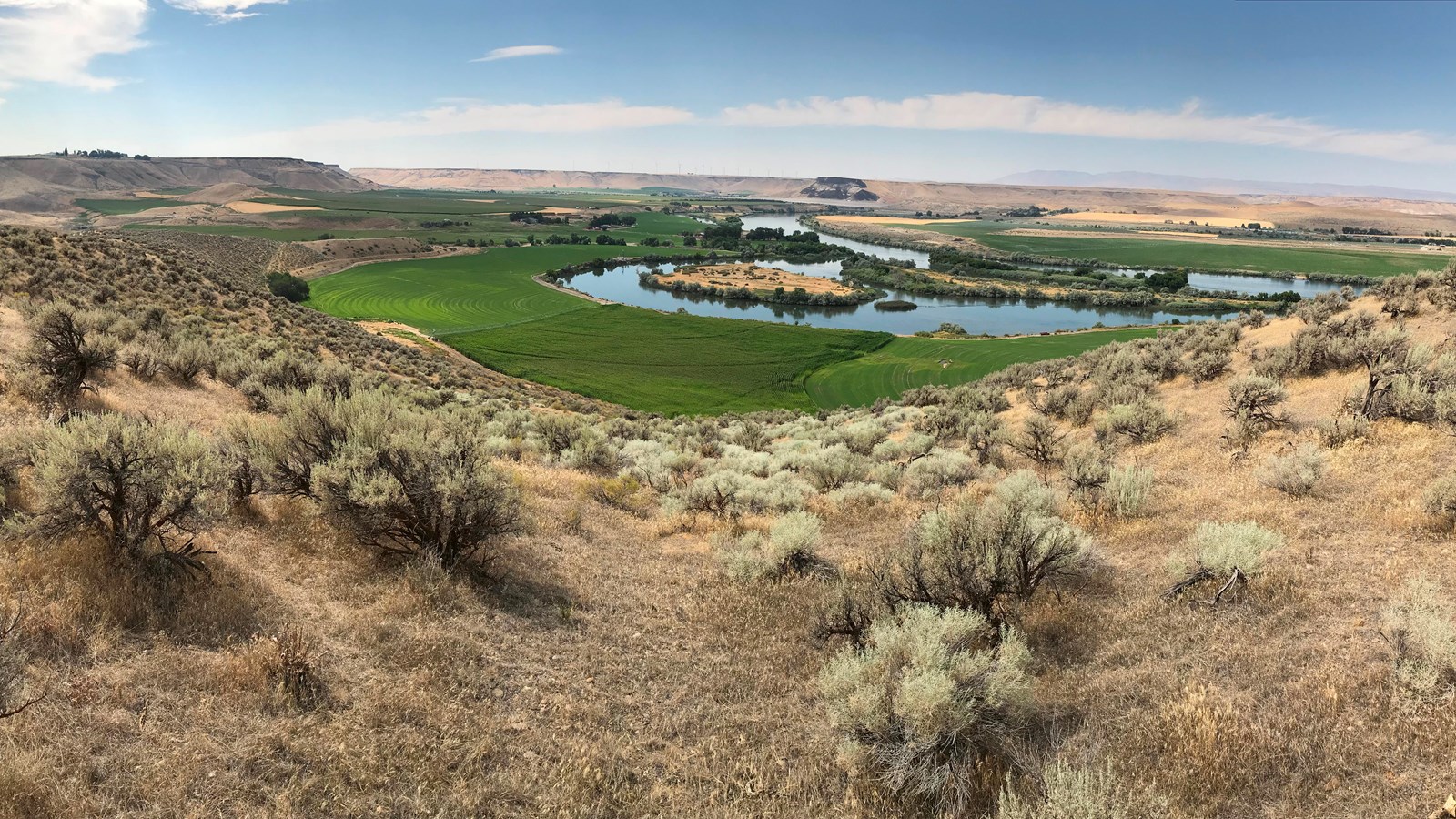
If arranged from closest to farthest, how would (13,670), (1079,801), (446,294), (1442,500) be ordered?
(1079,801)
(13,670)
(1442,500)
(446,294)

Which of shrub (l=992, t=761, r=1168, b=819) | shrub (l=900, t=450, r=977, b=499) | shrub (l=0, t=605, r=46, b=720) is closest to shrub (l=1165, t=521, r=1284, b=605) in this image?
shrub (l=992, t=761, r=1168, b=819)

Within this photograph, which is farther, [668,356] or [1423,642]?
[668,356]

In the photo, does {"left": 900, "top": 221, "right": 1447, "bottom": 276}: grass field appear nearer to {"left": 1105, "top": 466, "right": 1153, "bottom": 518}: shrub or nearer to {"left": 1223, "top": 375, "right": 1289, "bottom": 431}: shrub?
{"left": 1223, "top": 375, "right": 1289, "bottom": 431}: shrub

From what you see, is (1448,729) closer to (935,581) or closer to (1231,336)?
(935,581)

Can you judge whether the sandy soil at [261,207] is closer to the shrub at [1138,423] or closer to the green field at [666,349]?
the green field at [666,349]

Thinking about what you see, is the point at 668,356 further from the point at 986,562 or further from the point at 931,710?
the point at 931,710

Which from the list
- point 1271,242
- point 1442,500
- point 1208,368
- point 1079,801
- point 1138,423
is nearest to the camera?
point 1079,801

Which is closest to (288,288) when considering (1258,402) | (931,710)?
(931,710)
